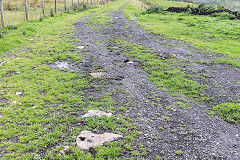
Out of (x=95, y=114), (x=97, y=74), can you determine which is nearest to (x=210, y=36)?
(x=97, y=74)

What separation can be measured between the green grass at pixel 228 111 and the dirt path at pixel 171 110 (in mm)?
362

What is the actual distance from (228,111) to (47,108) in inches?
275

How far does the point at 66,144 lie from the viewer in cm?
529

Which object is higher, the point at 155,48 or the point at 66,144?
the point at 155,48

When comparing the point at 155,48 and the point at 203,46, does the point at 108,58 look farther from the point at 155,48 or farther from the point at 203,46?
the point at 203,46

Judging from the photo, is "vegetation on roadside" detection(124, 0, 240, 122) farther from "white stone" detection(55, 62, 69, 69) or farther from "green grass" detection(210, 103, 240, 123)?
"white stone" detection(55, 62, 69, 69)

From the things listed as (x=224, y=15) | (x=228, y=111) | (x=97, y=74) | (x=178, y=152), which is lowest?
(x=178, y=152)

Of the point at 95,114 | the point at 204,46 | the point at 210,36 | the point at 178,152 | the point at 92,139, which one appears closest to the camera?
the point at 178,152

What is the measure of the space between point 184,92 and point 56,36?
1241 cm

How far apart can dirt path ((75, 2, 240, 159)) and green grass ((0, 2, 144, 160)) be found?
25.8 inches

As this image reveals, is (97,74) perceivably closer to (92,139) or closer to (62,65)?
(62,65)

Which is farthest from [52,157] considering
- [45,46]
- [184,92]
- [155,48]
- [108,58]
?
[155,48]

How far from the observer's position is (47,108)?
692cm

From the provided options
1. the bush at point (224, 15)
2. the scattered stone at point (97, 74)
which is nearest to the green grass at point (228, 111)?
the scattered stone at point (97, 74)
